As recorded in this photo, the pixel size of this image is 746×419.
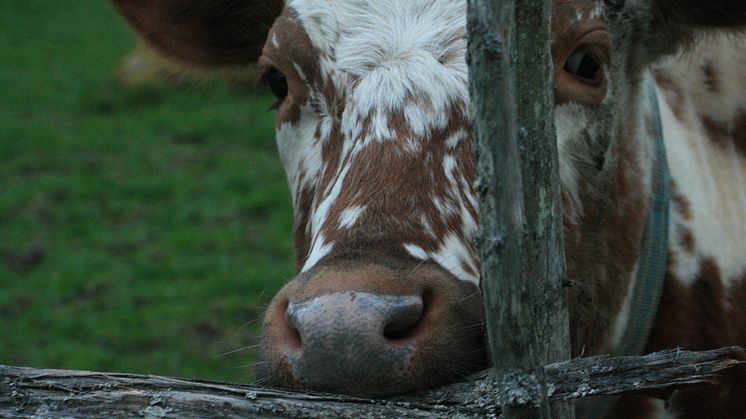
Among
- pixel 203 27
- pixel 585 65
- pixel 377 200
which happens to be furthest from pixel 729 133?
pixel 203 27

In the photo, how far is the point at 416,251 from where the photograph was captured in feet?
6.18

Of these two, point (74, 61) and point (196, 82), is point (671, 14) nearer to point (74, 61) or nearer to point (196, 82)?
point (196, 82)

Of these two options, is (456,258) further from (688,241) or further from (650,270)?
(688,241)

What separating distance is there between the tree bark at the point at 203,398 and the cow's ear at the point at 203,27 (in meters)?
1.78

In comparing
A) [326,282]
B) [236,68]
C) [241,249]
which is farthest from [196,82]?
[241,249]

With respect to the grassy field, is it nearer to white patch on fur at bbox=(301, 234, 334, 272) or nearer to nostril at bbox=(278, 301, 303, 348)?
white patch on fur at bbox=(301, 234, 334, 272)

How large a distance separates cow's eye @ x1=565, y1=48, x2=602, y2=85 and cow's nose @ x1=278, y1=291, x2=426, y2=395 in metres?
0.90

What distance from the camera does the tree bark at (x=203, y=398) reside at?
145 cm

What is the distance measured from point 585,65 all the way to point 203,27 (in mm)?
1378

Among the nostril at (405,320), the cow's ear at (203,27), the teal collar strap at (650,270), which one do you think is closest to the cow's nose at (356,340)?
the nostril at (405,320)

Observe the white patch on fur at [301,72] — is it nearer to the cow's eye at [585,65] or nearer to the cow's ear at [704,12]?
the cow's eye at [585,65]

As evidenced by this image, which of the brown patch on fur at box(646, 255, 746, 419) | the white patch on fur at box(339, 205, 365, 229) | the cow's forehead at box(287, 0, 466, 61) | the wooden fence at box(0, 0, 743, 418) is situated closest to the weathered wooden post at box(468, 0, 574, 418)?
the wooden fence at box(0, 0, 743, 418)

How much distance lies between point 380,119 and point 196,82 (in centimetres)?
155

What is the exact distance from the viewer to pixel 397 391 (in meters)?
1.65
